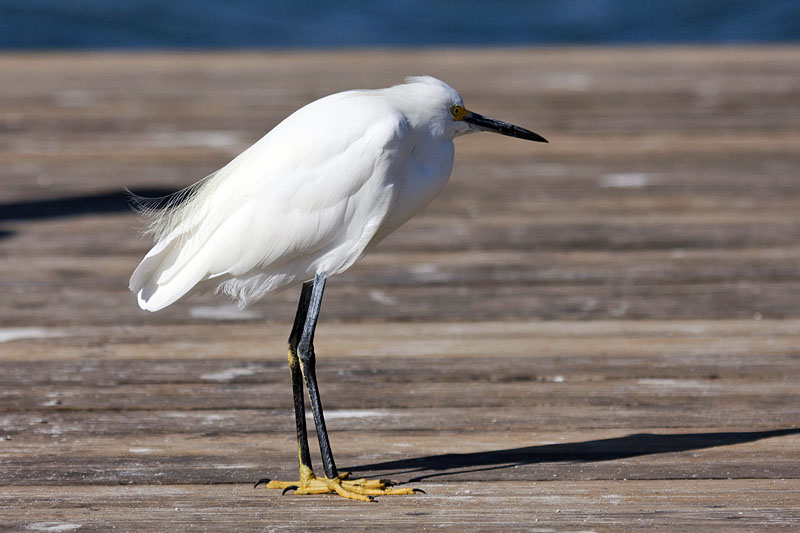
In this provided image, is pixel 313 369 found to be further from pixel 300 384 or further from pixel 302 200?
pixel 302 200

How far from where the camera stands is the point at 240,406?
10.5 ft

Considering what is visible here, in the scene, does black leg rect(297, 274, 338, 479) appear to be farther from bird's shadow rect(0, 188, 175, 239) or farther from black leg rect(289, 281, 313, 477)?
bird's shadow rect(0, 188, 175, 239)

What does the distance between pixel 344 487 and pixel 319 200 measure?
669 millimetres

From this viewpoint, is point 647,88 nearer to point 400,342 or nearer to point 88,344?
point 400,342

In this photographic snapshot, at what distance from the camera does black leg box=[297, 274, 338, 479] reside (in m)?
2.66

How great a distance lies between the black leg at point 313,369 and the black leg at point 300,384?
0.03 metres

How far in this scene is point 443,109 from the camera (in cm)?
271

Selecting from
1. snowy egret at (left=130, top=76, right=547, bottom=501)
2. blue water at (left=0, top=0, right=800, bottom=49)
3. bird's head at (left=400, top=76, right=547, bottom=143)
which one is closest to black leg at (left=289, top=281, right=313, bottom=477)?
snowy egret at (left=130, top=76, right=547, bottom=501)

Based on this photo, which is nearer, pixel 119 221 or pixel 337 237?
pixel 337 237

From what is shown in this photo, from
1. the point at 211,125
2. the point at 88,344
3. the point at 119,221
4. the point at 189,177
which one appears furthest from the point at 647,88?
the point at 88,344

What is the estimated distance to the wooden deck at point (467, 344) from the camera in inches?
102

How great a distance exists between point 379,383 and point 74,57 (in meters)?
6.75

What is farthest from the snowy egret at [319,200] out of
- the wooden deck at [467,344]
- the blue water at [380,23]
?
the blue water at [380,23]

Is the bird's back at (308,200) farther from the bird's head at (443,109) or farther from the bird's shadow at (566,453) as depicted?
the bird's shadow at (566,453)
